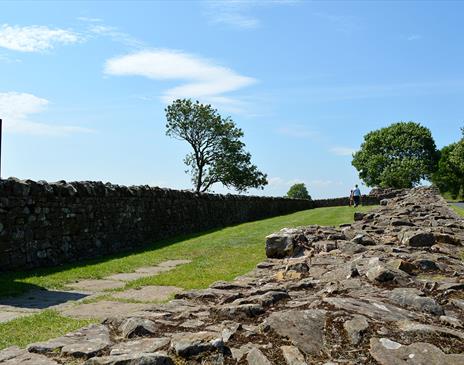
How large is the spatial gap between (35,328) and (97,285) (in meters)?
3.02

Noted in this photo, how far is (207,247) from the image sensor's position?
13.5 m

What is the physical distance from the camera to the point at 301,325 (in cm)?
365

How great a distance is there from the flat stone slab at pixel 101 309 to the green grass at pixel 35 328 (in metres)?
0.21

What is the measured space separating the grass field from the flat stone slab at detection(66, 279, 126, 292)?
0.22 meters

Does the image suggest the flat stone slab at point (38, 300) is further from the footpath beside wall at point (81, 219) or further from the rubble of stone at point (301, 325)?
the rubble of stone at point (301, 325)

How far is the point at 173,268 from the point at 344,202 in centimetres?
4608

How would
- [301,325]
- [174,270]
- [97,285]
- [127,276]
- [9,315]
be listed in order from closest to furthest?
[301,325] → [9,315] → [97,285] → [127,276] → [174,270]

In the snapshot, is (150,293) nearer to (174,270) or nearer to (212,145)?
(174,270)

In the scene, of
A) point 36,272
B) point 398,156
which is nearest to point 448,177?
point 398,156

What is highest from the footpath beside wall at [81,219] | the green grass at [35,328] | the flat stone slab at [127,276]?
the footpath beside wall at [81,219]

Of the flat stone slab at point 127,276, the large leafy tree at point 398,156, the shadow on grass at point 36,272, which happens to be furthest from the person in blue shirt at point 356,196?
the large leafy tree at point 398,156

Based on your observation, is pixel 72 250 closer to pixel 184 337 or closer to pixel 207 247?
pixel 207 247

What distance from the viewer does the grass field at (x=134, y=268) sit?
5.38 m

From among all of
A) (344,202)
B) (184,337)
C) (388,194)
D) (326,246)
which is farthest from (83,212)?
(344,202)
